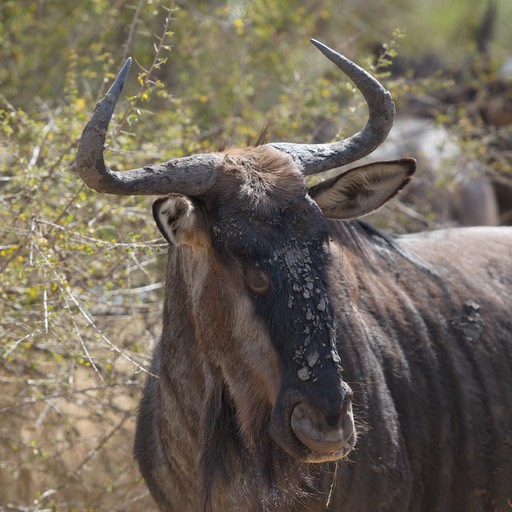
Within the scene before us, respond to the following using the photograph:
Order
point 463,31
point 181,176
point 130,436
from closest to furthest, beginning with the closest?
point 181,176, point 130,436, point 463,31

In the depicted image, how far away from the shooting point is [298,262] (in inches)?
133

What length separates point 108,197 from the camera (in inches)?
215

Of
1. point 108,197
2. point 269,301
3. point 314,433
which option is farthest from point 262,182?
point 108,197

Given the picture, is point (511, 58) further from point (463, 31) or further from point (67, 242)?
point (67, 242)

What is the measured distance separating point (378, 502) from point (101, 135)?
6.45ft

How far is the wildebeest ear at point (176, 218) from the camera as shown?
3.46m

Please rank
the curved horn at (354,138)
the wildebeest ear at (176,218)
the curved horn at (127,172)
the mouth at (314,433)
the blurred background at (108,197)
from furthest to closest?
the blurred background at (108,197) → the curved horn at (354,138) → the wildebeest ear at (176,218) → the curved horn at (127,172) → the mouth at (314,433)

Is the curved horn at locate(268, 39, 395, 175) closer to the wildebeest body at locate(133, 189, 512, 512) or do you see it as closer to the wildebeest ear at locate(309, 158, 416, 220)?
the wildebeest ear at locate(309, 158, 416, 220)

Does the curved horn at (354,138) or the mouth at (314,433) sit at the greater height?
the curved horn at (354,138)

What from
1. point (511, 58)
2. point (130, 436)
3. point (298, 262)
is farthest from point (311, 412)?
point (511, 58)

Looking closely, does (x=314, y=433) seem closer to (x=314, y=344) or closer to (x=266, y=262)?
(x=314, y=344)

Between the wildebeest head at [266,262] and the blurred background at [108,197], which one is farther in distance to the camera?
the blurred background at [108,197]

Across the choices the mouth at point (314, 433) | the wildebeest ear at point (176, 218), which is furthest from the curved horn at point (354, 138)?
the mouth at point (314, 433)

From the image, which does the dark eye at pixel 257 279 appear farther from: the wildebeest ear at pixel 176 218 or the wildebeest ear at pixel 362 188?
the wildebeest ear at pixel 362 188
